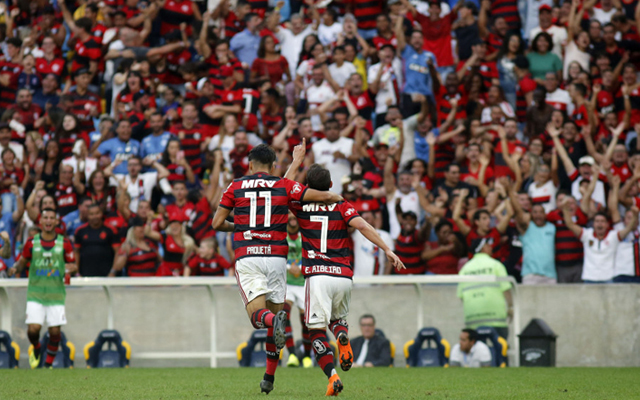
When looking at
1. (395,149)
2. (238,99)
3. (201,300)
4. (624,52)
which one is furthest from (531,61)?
(201,300)

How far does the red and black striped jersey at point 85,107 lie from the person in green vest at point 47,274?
5.81m

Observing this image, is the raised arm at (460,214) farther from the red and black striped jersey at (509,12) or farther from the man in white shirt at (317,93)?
the red and black striped jersey at (509,12)

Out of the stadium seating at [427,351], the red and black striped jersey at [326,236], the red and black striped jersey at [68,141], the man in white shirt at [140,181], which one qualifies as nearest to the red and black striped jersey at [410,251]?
the stadium seating at [427,351]

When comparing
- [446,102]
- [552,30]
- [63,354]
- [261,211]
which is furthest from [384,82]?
[261,211]

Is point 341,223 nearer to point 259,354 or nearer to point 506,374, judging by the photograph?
point 506,374

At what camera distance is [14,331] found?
589 inches

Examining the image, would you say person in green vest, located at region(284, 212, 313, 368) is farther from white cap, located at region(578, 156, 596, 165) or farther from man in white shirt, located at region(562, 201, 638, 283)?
white cap, located at region(578, 156, 596, 165)

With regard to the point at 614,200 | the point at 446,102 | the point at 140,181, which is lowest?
the point at 614,200

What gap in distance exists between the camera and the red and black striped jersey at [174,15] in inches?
799

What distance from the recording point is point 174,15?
20.3m

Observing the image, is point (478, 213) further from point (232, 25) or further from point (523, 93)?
point (232, 25)

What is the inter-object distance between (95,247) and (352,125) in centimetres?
509

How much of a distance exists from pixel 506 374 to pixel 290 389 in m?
3.47

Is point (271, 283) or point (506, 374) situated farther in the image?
point (506, 374)
